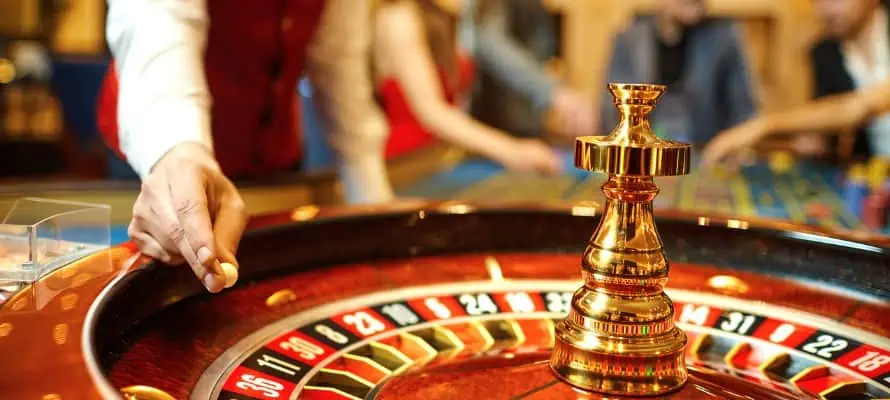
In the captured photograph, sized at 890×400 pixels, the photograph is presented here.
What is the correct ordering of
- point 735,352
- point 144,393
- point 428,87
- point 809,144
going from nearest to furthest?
point 144,393
point 735,352
point 428,87
point 809,144

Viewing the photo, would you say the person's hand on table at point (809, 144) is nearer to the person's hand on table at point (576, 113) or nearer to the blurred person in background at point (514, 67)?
the person's hand on table at point (576, 113)

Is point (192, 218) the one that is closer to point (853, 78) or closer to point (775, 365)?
point (775, 365)

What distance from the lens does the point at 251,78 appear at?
1.83 m

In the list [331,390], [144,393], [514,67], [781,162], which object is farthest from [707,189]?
[514,67]

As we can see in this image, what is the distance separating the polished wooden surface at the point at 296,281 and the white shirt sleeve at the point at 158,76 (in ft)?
0.46

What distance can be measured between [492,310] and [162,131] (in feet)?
1.34

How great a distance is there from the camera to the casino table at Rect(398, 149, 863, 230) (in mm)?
1929

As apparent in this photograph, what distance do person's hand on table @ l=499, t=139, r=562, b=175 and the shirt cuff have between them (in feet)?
4.40

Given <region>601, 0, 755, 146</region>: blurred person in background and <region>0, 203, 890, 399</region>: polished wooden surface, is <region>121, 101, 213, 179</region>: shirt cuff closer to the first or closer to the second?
<region>0, 203, 890, 399</region>: polished wooden surface

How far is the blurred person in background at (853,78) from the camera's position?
3568 millimetres

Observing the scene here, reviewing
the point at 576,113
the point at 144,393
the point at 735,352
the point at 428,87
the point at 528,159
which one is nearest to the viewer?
the point at 144,393

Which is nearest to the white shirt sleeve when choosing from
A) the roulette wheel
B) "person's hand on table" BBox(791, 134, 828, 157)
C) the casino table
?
the roulette wheel

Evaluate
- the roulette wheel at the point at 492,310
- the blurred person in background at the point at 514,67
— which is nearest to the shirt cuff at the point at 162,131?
the roulette wheel at the point at 492,310

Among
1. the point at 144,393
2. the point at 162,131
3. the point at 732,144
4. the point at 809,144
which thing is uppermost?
the point at 162,131
